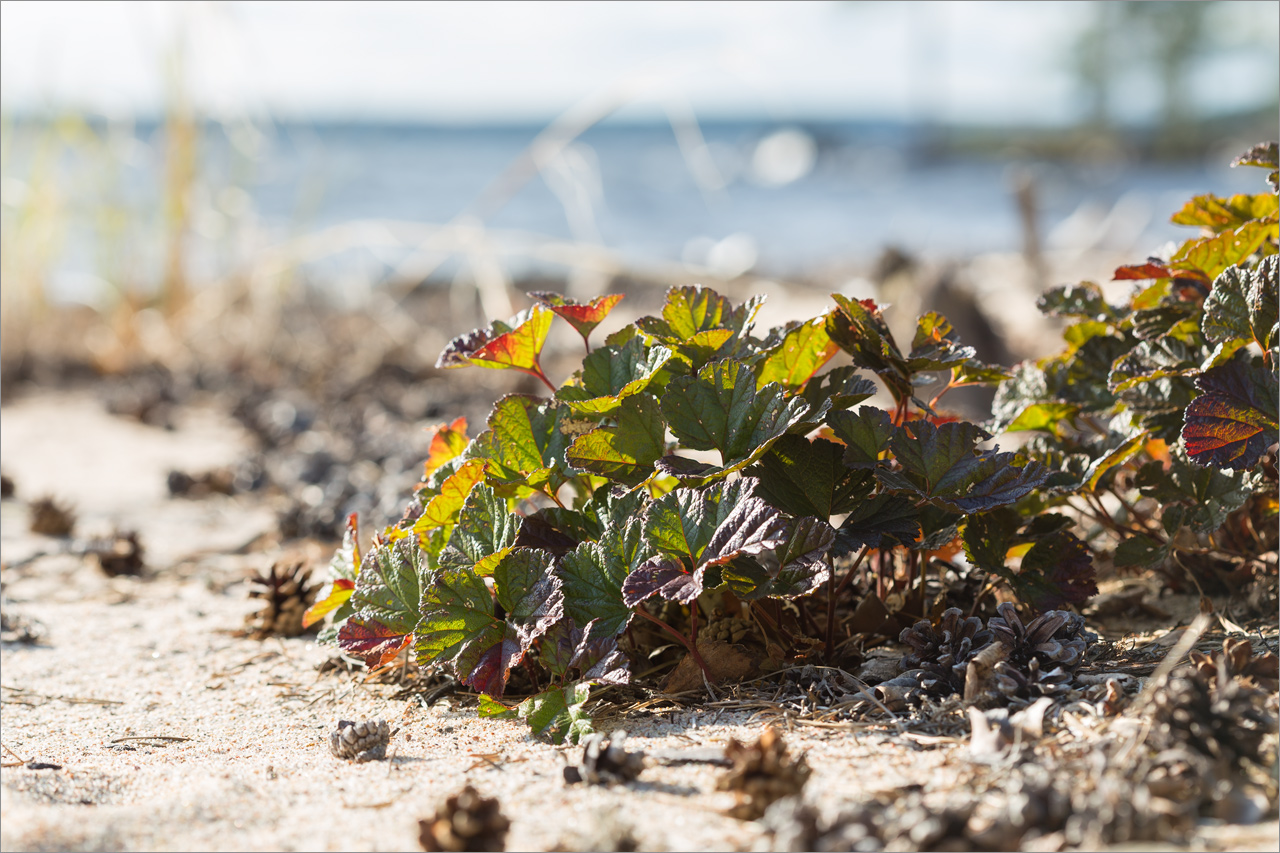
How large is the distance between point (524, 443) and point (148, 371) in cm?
447

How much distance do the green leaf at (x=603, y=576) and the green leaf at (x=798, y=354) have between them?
0.35m

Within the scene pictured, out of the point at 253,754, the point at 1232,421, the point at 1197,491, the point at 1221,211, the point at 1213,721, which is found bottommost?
the point at 253,754

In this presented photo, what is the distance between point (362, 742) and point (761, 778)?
1.86ft

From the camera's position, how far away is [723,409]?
1.35 metres

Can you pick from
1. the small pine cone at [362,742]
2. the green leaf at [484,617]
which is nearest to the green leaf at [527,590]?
the green leaf at [484,617]

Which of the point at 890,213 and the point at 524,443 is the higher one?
the point at 890,213

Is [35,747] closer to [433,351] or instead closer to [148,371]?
[148,371]

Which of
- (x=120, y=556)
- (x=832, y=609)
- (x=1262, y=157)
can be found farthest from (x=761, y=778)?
(x=120, y=556)

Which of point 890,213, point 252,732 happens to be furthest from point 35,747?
point 890,213

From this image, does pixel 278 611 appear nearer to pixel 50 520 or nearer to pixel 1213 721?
pixel 50 520

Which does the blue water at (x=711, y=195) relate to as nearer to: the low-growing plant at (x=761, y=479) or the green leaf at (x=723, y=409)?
the low-growing plant at (x=761, y=479)

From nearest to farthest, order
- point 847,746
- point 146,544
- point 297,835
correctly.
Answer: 1. point 297,835
2. point 847,746
3. point 146,544

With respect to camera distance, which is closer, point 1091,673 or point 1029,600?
point 1091,673

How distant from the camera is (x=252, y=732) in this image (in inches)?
59.9
